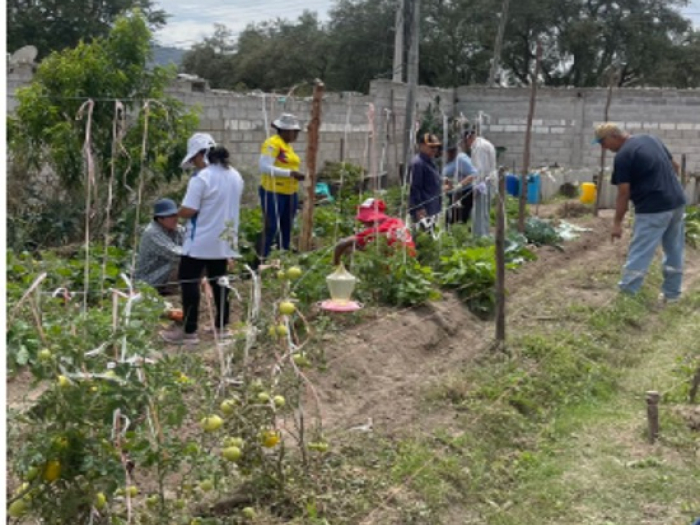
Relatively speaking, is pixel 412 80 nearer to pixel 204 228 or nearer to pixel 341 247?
pixel 341 247

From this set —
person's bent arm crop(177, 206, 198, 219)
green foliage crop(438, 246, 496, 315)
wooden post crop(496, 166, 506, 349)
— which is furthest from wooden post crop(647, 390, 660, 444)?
person's bent arm crop(177, 206, 198, 219)

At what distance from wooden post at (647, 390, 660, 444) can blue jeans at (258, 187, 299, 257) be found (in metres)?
3.95

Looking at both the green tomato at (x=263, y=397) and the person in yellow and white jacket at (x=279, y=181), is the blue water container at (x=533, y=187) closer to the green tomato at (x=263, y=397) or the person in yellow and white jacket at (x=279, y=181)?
the person in yellow and white jacket at (x=279, y=181)

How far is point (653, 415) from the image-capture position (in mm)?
4938

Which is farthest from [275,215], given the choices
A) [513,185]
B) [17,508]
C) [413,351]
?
[513,185]

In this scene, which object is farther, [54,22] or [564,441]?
[54,22]

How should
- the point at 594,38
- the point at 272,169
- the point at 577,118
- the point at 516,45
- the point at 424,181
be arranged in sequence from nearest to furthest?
the point at 272,169 < the point at 424,181 < the point at 577,118 < the point at 594,38 < the point at 516,45

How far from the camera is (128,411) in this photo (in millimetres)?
2967

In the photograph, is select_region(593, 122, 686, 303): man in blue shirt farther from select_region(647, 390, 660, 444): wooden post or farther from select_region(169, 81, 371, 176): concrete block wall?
select_region(169, 81, 371, 176): concrete block wall

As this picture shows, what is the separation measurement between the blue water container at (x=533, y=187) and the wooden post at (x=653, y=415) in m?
10.2

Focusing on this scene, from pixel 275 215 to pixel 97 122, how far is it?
2135 millimetres

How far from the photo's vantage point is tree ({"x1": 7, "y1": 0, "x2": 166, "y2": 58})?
29156 mm

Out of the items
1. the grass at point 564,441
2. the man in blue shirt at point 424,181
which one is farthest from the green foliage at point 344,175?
the grass at point 564,441

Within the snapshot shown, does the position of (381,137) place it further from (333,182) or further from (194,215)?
(194,215)
